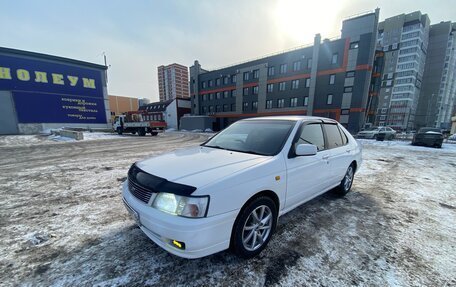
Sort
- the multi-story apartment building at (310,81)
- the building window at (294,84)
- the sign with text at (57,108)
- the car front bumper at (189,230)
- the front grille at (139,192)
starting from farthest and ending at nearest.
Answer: the building window at (294,84), the multi-story apartment building at (310,81), the sign with text at (57,108), the front grille at (139,192), the car front bumper at (189,230)

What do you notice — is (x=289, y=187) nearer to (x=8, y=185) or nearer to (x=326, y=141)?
(x=326, y=141)

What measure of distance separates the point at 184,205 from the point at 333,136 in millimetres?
3289

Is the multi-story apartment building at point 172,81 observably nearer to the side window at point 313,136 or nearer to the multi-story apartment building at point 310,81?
the multi-story apartment building at point 310,81

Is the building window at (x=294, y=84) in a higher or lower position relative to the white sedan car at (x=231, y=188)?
higher

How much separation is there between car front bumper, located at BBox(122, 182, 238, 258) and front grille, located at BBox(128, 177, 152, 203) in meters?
0.07

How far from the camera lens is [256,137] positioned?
116 inches

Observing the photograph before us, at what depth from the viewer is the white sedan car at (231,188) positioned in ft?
5.53

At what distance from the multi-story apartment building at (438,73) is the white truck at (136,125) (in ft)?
300

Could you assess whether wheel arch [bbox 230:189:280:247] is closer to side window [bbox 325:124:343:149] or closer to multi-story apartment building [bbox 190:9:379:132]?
side window [bbox 325:124:343:149]

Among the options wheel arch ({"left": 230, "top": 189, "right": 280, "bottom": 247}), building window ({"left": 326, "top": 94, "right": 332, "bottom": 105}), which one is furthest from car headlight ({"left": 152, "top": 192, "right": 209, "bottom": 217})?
building window ({"left": 326, "top": 94, "right": 332, "bottom": 105})

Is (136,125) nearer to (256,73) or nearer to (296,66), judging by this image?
(256,73)

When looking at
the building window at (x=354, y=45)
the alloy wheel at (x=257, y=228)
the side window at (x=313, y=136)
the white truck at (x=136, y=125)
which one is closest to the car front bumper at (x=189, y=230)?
the alloy wheel at (x=257, y=228)

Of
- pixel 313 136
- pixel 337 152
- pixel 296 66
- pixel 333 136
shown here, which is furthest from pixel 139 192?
pixel 296 66

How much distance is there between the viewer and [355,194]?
4227 millimetres
